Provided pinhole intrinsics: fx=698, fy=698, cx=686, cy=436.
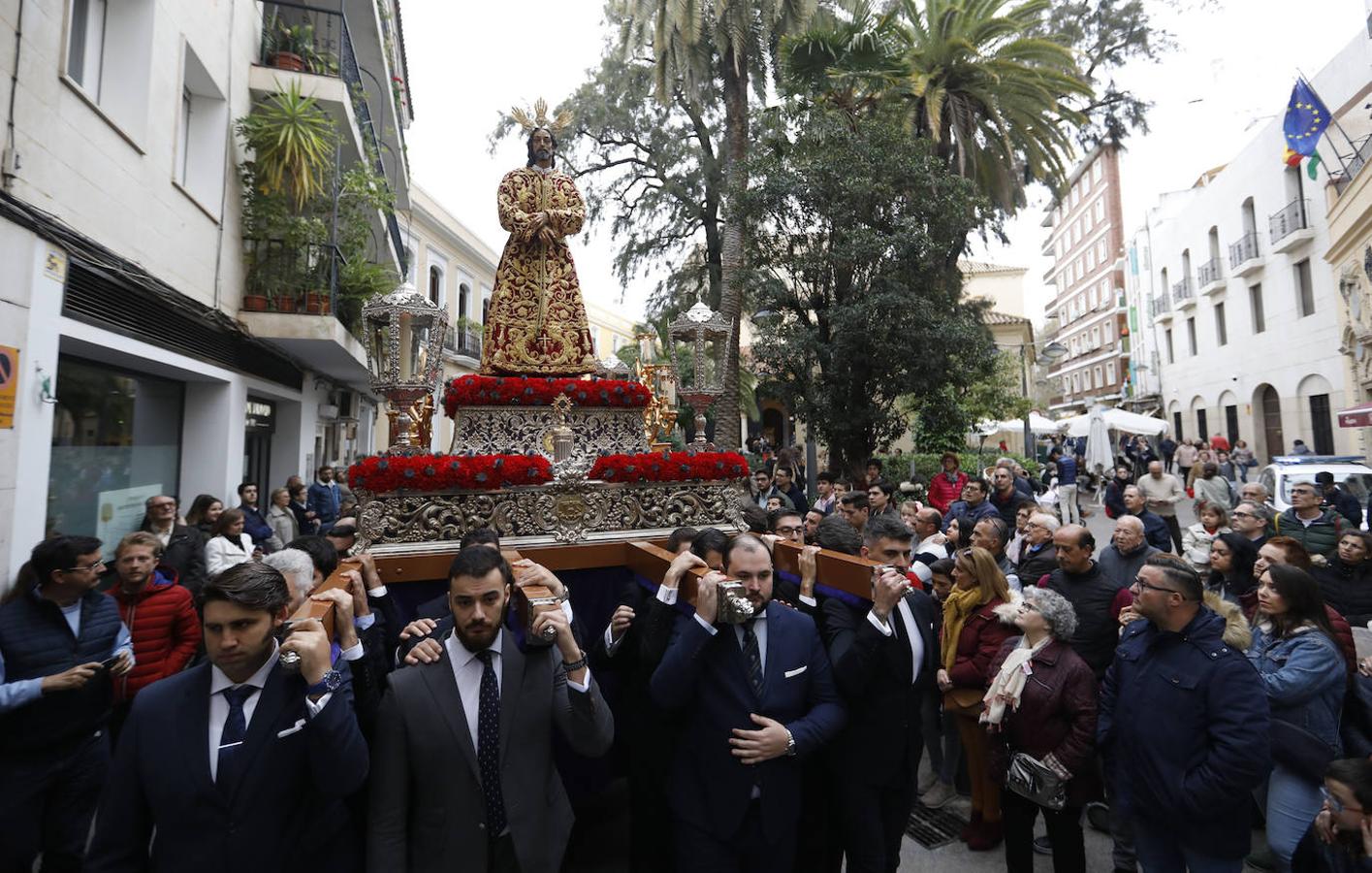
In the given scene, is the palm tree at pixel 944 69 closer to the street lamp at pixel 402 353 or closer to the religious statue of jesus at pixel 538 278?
the religious statue of jesus at pixel 538 278

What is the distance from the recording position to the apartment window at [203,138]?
28.2 feet

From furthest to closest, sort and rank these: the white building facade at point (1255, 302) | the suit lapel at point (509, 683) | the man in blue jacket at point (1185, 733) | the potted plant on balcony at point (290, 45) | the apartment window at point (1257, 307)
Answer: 1. the apartment window at point (1257, 307)
2. the white building facade at point (1255, 302)
3. the potted plant on balcony at point (290, 45)
4. the man in blue jacket at point (1185, 733)
5. the suit lapel at point (509, 683)

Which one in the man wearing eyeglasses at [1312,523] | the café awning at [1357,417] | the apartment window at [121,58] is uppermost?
the apartment window at [121,58]

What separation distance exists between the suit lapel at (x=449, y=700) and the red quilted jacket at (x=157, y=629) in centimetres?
229

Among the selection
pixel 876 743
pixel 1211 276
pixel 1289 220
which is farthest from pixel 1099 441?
pixel 876 743

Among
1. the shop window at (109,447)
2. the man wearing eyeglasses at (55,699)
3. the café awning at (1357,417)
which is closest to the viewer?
the man wearing eyeglasses at (55,699)

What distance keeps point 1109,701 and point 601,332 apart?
34454mm

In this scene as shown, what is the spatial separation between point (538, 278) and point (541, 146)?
1180 millimetres

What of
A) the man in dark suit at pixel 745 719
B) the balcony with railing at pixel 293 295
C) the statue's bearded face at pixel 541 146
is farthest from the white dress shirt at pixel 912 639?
the balcony with railing at pixel 293 295

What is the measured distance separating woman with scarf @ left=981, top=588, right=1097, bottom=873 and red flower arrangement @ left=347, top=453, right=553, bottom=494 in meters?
2.83

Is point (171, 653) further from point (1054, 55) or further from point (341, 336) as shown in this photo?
point (1054, 55)

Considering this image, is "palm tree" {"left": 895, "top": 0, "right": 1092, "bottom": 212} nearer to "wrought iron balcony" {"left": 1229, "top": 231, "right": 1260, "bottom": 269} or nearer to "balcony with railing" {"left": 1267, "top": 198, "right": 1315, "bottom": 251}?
"balcony with railing" {"left": 1267, "top": 198, "right": 1315, "bottom": 251}

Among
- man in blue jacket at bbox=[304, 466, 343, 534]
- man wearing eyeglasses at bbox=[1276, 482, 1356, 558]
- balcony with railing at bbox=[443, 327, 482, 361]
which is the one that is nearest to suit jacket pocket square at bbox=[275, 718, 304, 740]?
man wearing eyeglasses at bbox=[1276, 482, 1356, 558]

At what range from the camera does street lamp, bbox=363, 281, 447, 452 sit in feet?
16.3
